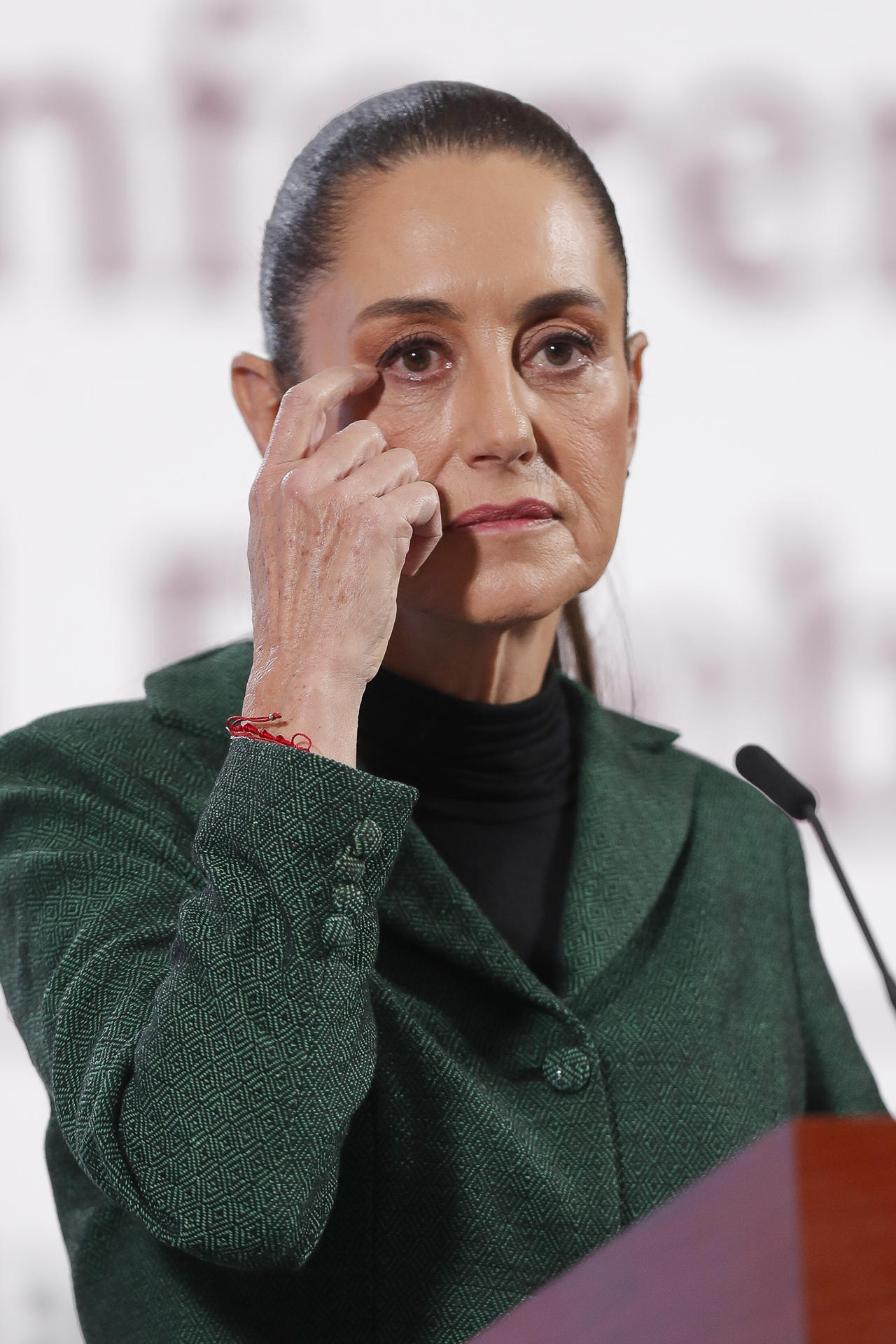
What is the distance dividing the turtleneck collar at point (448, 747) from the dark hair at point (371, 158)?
0.34 meters

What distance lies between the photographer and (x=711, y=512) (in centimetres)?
230

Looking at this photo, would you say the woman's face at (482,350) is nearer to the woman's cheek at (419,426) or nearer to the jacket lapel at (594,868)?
the woman's cheek at (419,426)

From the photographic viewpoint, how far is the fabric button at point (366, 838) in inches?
42.9

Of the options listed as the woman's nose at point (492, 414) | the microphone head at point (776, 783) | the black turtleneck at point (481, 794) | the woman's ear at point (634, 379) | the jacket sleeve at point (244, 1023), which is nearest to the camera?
the jacket sleeve at point (244, 1023)

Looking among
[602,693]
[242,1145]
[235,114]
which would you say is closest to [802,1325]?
[242,1145]

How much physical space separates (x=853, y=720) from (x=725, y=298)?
0.65 m

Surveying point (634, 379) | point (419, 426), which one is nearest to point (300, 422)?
point (419, 426)

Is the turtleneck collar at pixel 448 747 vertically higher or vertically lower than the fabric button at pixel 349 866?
higher

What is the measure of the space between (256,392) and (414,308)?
26cm

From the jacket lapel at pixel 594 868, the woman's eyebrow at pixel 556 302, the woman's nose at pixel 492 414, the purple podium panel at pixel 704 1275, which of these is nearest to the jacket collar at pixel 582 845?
the jacket lapel at pixel 594 868

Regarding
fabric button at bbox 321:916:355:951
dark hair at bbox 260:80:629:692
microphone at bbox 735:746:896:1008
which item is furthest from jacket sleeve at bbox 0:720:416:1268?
dark hair at bbox 260:80:629:692

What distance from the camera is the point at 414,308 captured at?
4.59 ft

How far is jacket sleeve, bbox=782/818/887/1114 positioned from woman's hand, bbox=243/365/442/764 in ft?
2.11

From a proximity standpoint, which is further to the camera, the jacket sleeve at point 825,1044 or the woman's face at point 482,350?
the jacket sleeve at point 825,1044
